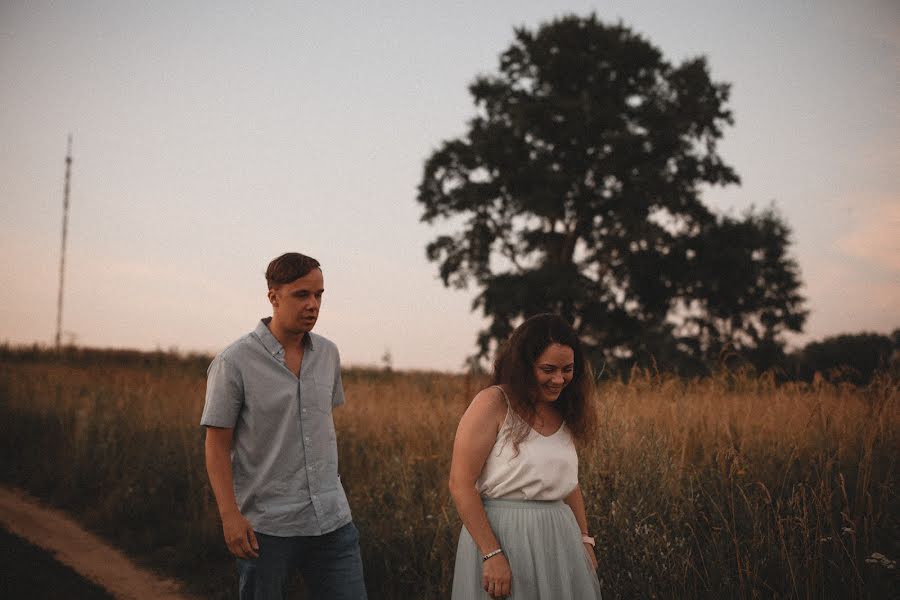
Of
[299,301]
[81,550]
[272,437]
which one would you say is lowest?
[81,550]

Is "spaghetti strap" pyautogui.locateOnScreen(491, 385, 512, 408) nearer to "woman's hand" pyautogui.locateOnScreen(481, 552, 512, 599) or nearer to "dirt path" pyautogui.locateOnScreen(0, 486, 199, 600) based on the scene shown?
"woman's hand" pyautogui.locateOnScreen(481, 552, 512, 599)

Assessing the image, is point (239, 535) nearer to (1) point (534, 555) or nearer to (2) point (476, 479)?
(2) point (476, 479)

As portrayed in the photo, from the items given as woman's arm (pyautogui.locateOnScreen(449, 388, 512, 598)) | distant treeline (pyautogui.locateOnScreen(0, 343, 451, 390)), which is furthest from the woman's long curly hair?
distant treeline (pyautogui.locateOnScreen(0, 343, 451, 390))

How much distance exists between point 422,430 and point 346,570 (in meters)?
4.53

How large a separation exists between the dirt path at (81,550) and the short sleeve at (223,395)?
3.36 m

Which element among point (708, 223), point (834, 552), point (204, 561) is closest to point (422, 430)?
point (204, 561)

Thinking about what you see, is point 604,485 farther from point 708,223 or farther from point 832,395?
point 708,223

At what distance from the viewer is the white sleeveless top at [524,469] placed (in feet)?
7.86

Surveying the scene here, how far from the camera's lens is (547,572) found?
240 centimetres

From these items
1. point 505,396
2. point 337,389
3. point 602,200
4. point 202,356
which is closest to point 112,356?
point 202,356

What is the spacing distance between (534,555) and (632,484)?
5.95 ft

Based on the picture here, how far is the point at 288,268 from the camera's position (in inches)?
102

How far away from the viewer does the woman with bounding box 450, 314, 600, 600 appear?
2338 mm

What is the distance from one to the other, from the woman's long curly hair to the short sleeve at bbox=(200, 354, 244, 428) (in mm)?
1040
